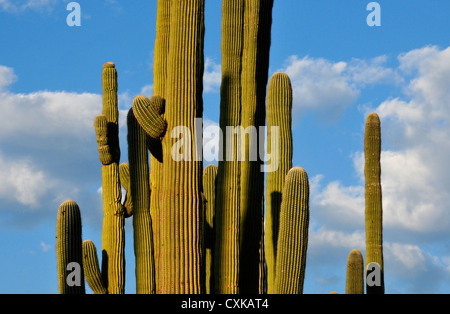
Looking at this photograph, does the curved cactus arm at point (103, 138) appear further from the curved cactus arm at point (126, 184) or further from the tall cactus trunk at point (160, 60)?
the tall cactus trunk at point (160, 60)

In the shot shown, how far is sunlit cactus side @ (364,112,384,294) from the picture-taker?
13.6 m

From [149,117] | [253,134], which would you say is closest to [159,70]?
[253,134]

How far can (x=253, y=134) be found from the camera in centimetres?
988

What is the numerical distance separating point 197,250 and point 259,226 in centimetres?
230

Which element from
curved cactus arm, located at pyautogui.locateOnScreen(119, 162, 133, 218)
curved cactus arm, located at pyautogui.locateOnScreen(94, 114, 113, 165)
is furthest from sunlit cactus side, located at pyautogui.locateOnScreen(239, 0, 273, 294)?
curved cactus arm, located at pyautogui.locateOnScreen(94, 114, 113, 165)

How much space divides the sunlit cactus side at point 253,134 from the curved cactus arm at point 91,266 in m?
2.69

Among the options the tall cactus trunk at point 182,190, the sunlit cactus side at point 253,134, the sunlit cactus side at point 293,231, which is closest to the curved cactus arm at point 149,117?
the tall cactus trunk at point 182,190

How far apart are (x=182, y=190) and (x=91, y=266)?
13.1ft

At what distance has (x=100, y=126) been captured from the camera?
1193 centimetres

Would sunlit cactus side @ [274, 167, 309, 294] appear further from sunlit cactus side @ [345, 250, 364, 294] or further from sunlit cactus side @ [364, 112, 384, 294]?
sunlit cactus side @ [364, 112, 384, 294]

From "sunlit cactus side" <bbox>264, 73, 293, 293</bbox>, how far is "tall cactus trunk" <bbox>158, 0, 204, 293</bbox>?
2768mm

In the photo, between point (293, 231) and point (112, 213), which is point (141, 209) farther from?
point (293, 231)

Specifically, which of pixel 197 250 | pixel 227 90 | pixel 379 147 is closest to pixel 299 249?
pixel 197 250
